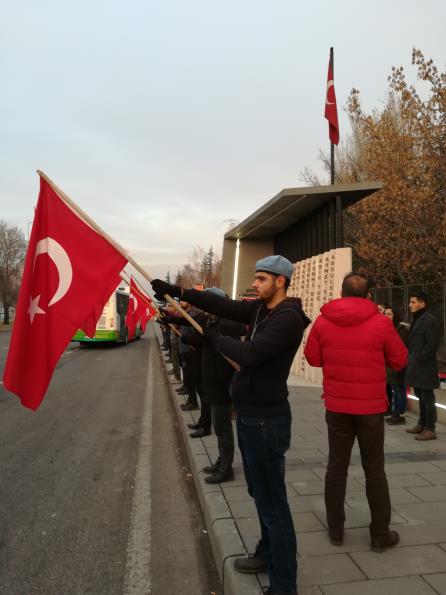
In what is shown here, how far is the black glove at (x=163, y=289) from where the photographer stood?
3.04 metres

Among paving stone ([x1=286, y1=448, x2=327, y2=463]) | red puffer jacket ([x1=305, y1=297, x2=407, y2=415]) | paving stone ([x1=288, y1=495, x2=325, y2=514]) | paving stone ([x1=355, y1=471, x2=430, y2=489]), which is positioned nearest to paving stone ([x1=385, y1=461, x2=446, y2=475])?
paving stone ([x1=355, y1=471, x2=430, y2=489])

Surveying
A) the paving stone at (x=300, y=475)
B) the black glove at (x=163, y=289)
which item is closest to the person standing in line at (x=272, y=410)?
the black glove at (x=163, y=289)

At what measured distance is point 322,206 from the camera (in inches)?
447

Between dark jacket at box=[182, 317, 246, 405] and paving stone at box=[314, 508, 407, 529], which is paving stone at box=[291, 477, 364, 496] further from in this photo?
dark jacket at box=[182, 317, 246, 405]

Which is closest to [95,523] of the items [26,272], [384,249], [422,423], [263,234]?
[26,272]

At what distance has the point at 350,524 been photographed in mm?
3734

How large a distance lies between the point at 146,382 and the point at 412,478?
9.50 m

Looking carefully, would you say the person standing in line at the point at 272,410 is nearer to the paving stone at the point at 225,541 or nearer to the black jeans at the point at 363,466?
the paving stone at the point at 225,541

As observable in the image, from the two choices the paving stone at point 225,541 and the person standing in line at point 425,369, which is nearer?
the paving stone at point 225,541

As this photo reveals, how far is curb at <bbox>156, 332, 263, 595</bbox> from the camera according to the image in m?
2.94

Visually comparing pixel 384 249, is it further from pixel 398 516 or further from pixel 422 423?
pixel 398 516

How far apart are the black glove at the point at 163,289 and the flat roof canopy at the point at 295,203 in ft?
24.9

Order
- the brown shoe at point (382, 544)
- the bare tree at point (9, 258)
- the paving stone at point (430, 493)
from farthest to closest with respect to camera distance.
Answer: the bare tree at point (9, 258), the paving stone at point (430, 493), the brown shoe at point (382, 544)

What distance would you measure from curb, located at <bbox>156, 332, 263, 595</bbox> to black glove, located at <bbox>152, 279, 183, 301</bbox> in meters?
1.73
